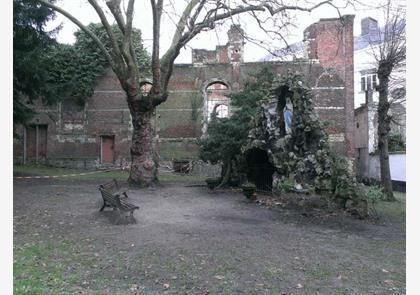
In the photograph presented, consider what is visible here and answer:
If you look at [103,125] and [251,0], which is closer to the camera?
[251,0]

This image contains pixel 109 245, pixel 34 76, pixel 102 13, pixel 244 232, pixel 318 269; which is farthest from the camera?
pixel 34 76

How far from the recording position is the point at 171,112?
30.6 metres

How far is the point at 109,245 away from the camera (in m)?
7.27

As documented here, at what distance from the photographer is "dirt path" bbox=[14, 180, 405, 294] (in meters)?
5.45

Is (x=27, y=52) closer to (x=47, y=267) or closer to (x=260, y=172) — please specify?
(x=260, y=172)

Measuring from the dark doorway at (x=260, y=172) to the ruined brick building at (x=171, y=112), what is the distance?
1388 cm

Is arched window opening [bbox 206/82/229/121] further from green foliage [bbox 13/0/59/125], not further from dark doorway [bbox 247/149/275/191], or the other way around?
dark doorway [bbox 247/149/275/191]

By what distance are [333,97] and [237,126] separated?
1385 centimetres

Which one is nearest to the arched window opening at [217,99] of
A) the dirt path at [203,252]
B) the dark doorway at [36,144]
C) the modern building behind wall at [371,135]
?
the modern building behind wall at [371,135]

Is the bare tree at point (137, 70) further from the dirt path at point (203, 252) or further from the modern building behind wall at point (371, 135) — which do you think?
the modern building behind wall at point (371, 135)

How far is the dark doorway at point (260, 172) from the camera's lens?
52.7ft

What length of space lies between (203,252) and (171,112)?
24248 mm

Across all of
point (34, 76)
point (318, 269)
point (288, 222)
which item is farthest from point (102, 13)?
point (318, 269)

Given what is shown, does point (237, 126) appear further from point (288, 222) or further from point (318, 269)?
point (318, 269)
